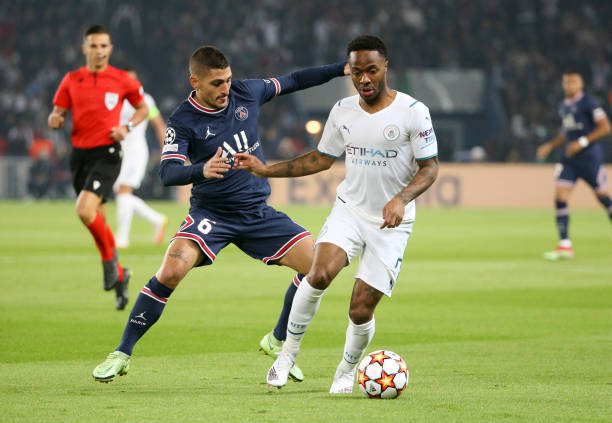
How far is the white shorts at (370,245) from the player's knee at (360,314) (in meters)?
0.14

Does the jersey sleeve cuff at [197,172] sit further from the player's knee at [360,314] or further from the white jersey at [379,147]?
the player's knee at [360,314]

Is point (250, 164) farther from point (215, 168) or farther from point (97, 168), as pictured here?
point (97, 168)

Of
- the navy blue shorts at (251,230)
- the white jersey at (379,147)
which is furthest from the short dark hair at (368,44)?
the navy blue shorts at (251,230)

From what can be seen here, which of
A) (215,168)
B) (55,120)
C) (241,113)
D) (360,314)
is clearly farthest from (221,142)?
(55,120)

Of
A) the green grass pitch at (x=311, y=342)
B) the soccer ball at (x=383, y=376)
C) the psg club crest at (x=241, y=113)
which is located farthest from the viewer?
the psg club crest at (x=241, y=113)

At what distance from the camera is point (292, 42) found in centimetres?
3391

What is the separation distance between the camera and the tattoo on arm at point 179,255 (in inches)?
244

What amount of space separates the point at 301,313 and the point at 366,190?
Answer: 2.65 ft

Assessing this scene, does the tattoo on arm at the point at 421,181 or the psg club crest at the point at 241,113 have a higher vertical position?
the psg club crest at the point at 241,113

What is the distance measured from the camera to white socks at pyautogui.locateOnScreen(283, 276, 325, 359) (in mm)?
5941

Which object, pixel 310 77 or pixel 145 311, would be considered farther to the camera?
pixel 310 77

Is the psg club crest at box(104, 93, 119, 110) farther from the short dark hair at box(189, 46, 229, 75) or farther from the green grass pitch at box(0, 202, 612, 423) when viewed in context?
the short dark hair at box(189, 46, 229, 75)

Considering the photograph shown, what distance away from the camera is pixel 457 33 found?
33594mm

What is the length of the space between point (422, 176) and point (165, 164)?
1512 millimetres
